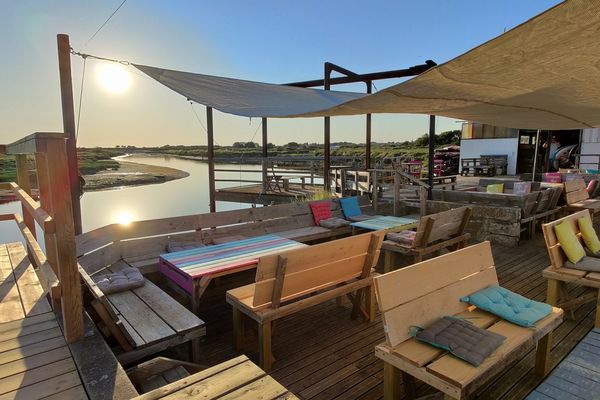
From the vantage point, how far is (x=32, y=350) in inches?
72.6

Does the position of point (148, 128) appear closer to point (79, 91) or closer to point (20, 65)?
point (20, 65)

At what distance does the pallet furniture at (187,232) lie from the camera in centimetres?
336

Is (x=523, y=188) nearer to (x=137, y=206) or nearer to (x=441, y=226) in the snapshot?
(x=441, y=226)

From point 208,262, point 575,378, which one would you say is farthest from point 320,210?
point 575,378

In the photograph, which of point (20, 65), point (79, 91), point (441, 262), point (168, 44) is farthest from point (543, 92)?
point (20, 65)

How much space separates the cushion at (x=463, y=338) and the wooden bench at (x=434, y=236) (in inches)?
68.2

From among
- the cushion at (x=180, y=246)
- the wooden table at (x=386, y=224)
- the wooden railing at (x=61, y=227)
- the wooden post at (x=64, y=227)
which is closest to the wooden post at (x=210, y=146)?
the cushion at (x=180, y=246)

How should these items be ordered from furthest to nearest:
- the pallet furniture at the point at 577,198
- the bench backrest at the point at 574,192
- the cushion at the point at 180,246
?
the bench backrest at the point at 574,192
the pallet furniture at the point at 577,198
the cushion at the point at 180,246

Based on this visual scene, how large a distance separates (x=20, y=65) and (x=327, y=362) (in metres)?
7.87

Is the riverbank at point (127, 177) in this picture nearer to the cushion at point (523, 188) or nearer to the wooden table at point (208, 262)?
the wooden table at point (208, 262)

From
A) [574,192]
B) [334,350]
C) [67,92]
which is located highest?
[67,92]

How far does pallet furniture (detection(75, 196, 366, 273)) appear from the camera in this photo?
11.0ft

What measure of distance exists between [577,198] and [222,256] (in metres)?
6.75

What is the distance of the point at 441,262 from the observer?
2.11 m
